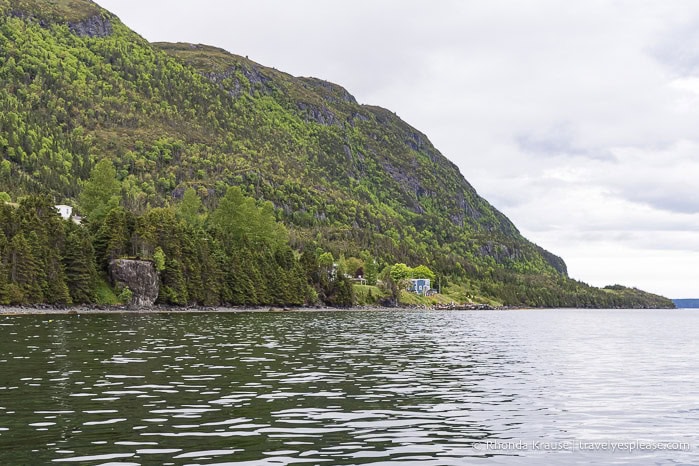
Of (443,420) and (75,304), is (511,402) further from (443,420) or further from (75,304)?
(75,304)

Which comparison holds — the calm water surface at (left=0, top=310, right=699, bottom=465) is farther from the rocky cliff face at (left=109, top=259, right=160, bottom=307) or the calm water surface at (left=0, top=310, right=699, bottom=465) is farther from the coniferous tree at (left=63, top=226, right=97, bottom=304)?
the rocky cliff face at (left=109, top=259, right=160, bottom=307)

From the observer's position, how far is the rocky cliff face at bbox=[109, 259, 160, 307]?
16075cm

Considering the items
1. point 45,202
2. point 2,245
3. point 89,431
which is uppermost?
point 45,202

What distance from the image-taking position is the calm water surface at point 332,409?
2064cm

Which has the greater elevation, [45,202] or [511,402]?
[45,202]

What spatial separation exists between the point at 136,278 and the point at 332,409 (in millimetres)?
142910

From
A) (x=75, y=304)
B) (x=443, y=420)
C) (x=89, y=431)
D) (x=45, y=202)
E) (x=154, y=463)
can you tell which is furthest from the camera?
(x=45, y=202)

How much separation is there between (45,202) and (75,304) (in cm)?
2857

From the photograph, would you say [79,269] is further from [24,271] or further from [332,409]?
[332,409]

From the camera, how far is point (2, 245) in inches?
5418

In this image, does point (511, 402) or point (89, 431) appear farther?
point (511, 402)

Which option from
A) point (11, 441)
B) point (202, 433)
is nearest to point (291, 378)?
point (202, 433)

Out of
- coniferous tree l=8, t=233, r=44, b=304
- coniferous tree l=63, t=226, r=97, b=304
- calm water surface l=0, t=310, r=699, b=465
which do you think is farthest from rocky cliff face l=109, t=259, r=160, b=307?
calm water surface l=0, t=310, r=699, b=465

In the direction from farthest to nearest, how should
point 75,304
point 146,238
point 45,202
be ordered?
point 146,238 → point 45,202 → point 75,304
